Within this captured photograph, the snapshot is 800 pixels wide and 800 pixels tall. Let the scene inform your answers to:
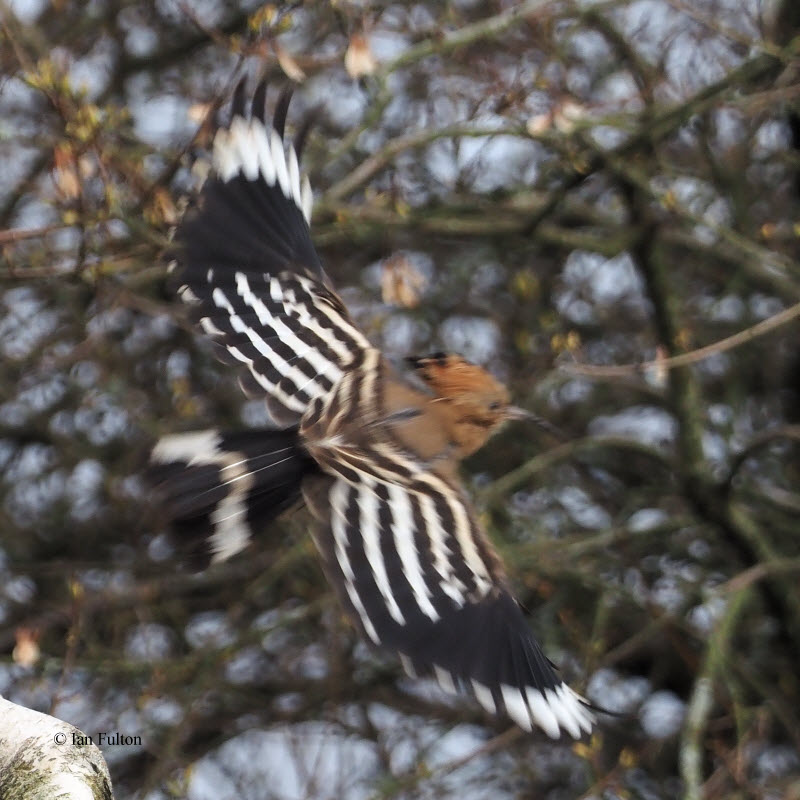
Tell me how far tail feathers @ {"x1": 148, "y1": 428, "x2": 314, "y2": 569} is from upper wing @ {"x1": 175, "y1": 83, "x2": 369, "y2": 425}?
0.82ft

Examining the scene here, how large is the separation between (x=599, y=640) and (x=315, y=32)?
2.12 m

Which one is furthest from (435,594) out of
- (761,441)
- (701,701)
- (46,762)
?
(46,762)

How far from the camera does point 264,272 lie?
12.2 feet

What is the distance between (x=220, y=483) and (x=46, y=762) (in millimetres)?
1054

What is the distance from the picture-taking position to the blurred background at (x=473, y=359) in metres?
4.02

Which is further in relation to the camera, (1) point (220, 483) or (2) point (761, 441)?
(2) point (761, 441)

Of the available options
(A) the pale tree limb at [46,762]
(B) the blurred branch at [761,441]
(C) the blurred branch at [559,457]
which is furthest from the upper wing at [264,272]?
(A) the pale tree limb at [46,762]

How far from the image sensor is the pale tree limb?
1988 millimetres

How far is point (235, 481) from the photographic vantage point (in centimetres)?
304

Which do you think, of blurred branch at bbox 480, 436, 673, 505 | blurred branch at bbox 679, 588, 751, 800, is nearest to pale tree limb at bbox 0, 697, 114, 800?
blurred branch at bbox 679, 588, 751, 800

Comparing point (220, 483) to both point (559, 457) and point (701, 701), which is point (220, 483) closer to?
point (701, 701)

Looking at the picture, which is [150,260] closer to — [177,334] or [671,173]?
[177,334]

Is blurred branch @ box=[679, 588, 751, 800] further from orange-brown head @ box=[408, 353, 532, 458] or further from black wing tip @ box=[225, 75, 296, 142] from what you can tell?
black wing tip @ box=[225, 75, 296, 142]

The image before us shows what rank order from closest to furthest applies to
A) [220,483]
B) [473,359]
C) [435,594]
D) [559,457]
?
[220,483] < [435,594] < [559,457] < [473,359]
